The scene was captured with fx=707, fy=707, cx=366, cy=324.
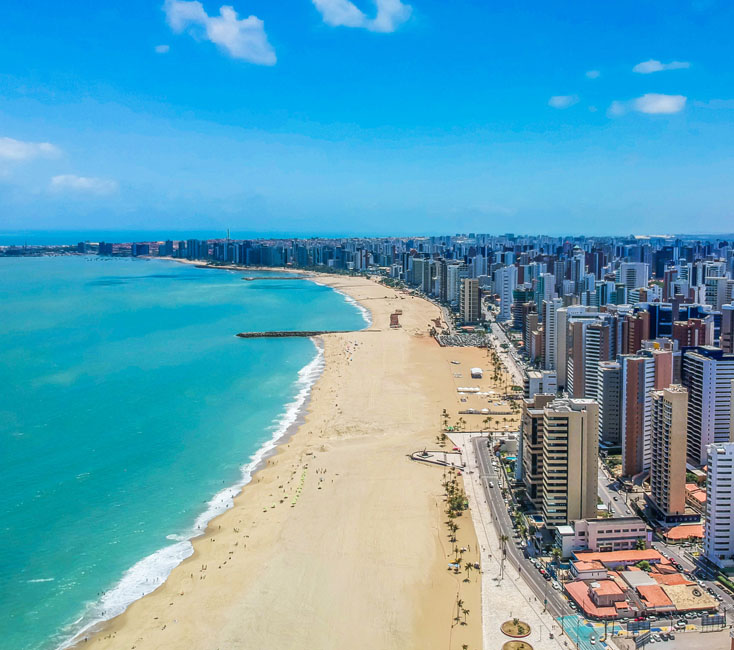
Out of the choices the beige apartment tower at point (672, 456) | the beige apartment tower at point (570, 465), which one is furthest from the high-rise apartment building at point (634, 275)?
the beige apartment tower at point (570, 465)

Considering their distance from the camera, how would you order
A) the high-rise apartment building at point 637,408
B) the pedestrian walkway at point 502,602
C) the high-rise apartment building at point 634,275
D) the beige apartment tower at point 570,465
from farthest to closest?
1. the high-rise apartment building at point 634,275
2. the high-rise apartment building at point 637,408
3. the beige apartment tower at point 570,465
4. the pedestrian walkway at point 502,602

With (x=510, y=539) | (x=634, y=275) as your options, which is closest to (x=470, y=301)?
(x=634, y=275)

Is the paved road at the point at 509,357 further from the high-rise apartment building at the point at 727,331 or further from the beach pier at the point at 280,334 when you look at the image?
the beach pier at the point at 280,334

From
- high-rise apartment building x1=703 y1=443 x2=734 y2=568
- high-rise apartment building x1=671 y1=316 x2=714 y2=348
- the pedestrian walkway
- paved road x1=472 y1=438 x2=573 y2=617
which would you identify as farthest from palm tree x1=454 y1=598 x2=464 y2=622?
high-rise apartment building x1=671 y1=316 x2=714 y2=348

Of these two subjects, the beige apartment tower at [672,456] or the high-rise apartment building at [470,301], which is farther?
the high-rise apartment building at [470,301]

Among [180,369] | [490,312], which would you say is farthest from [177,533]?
[490,312]

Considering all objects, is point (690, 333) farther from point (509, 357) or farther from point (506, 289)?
point (506, 289)

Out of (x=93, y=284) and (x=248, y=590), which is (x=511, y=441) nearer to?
(x=248, y=590)
